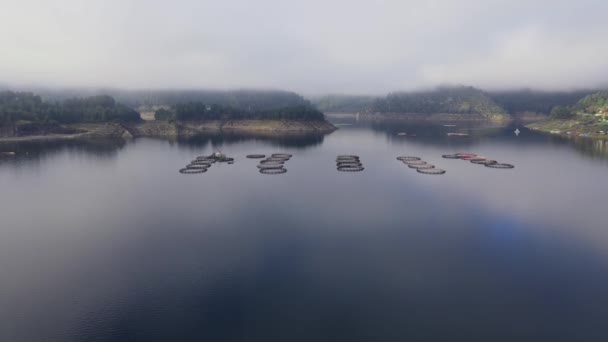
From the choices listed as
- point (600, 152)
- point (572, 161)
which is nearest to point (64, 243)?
point (572, 161)

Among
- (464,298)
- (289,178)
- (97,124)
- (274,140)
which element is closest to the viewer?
(464,298)

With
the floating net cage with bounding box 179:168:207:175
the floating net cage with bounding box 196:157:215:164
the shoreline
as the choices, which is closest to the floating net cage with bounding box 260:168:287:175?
the floating net cage with bounding box 179:168:207:175

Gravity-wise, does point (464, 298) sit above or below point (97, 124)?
below

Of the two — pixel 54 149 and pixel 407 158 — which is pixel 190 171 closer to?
pixel 407 158

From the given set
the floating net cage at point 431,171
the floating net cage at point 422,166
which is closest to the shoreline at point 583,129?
the floating net cage at point 422,166

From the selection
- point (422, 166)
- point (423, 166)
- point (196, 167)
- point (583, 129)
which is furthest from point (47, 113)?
point (583, 129)

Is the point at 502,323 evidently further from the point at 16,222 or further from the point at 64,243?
the point at 16,222

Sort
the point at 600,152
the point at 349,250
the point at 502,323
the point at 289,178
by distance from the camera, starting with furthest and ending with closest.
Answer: the point at 600,152, the point at 289,178, the point at 349,250, the point at 502,323

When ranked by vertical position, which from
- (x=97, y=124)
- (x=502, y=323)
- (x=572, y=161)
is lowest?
(x=502, y=323)

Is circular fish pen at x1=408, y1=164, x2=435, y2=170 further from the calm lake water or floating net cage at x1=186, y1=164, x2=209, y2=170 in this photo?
floating net cage at x1=186, y1=164, x2=209, y2=170
